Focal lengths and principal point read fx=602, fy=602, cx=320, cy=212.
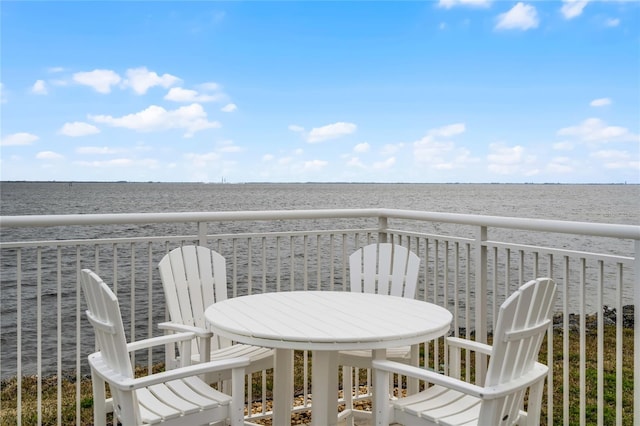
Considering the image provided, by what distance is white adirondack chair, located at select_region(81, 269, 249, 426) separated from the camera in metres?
2.32

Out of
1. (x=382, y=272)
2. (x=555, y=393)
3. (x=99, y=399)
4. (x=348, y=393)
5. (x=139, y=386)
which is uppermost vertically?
(x=382, y=272)

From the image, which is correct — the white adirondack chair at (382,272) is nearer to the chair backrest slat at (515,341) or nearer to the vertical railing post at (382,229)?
the vertical railing post at (382,229)

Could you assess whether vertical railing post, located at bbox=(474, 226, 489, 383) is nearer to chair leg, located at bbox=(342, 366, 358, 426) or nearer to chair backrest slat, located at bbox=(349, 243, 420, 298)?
chair backrest slat, located at bbox=(349, 243, 420, 298)

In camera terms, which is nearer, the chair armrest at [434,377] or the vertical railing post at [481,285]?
the chair armrest at [434,377]

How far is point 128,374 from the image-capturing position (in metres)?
2.36

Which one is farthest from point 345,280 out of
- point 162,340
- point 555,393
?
point 555,393

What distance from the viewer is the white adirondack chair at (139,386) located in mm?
2322

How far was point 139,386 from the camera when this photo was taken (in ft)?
7.53

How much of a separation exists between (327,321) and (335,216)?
5.31 feet

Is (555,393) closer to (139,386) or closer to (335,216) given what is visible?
(335,216)

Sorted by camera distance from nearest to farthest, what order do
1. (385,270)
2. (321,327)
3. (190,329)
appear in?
(321,327), (190,329), (385,270)

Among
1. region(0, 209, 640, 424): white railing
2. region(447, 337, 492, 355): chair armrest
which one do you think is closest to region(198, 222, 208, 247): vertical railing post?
region(0, 209, 640, 424): white railing

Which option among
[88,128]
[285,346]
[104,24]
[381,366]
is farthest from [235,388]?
[88,128]

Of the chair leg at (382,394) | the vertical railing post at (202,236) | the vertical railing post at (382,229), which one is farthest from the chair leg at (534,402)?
the vertical railing post at (202,236)
